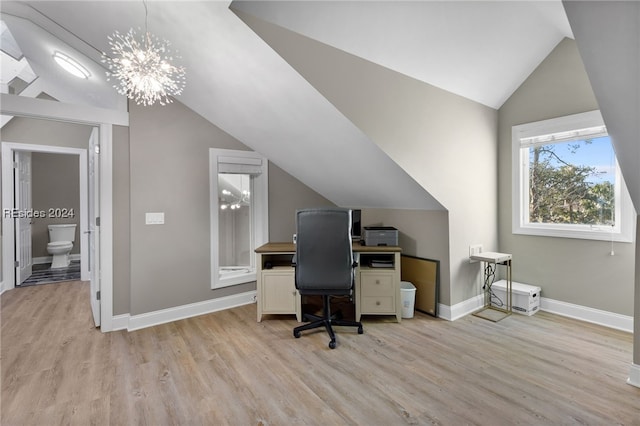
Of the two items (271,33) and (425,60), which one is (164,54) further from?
(425,60)

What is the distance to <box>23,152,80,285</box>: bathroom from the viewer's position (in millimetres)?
5898

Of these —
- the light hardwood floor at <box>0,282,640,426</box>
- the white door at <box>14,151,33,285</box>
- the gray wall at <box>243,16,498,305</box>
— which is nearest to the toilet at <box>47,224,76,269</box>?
the white door at <box>14,151,33,285</box>

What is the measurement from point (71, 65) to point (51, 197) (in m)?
4.23

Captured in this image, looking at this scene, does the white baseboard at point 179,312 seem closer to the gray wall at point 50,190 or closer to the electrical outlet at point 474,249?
the electrical outlet at point 474,249

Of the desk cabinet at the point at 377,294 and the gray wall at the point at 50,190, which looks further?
the gray wall at the point at 50,190

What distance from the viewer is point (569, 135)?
10.7ft

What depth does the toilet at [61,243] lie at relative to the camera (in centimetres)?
549

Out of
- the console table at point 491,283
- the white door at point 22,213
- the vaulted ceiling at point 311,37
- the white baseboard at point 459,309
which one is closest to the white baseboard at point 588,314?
the console table at point 491,283

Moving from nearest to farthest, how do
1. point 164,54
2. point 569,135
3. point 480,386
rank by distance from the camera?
1. point 480,386
2. point 164,54
3. point 569,135

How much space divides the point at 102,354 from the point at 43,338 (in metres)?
0.82

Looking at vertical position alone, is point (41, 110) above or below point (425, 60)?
below

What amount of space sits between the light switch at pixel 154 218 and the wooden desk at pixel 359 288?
3.53 feet

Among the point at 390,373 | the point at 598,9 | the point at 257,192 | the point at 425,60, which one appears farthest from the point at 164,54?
the point at 390,373

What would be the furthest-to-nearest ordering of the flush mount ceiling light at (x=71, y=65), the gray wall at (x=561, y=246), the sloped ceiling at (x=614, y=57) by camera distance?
the flush mount ceiling light at (x=71, y=65) → the gray wall at (x=561, y=246) → the sloped ceiling at (x=614, y=57)
